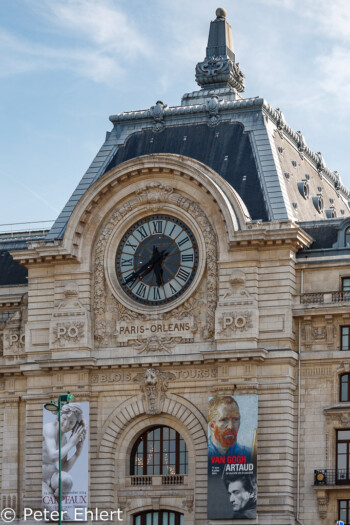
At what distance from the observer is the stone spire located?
87.5m

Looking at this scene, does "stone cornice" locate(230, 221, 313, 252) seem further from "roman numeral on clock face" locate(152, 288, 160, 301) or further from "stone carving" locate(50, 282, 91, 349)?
"stone carving" locate(50, 282, 91, 349)

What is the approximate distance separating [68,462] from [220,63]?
81.9 ft

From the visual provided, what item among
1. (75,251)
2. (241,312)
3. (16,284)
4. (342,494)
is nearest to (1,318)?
(16,284)

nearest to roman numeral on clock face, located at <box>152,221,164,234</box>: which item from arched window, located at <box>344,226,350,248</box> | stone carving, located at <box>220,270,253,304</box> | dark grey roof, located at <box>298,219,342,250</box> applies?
stone carving, located at <box>220,270,253,304</box>

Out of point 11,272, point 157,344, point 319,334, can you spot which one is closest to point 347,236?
point 319,334

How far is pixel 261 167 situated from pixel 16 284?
49.9ft

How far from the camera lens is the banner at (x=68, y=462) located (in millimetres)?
77188

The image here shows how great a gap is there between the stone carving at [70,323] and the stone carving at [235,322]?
24.0 ft

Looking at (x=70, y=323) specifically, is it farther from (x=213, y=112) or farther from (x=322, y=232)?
(x=213, y=112)

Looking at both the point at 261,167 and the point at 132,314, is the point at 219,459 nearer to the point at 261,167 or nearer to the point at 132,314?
the point at 132,314

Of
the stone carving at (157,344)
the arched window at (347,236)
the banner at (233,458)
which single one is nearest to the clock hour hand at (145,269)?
the stone carving at (157,344)

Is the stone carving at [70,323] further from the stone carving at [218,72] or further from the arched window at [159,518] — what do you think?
the stone carving at [218,72]

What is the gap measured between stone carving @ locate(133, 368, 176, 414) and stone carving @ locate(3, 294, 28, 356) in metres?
8.23

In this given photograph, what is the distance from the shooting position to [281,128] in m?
85.1
